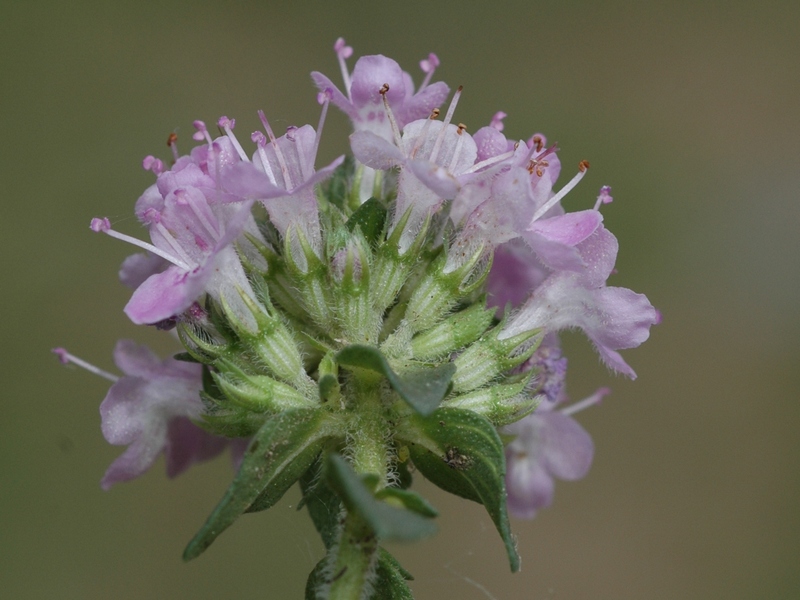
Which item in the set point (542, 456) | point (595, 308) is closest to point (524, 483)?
point (542, 456)

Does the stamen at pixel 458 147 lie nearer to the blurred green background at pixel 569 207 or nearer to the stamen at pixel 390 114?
the stamen at pixel 390 114

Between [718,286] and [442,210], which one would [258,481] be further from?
[718,286]

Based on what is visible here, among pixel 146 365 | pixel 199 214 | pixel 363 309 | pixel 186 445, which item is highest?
pixel 199 214

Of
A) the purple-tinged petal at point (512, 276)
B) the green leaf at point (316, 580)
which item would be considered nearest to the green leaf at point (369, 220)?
the purple-tinged petal at point (512, 276)

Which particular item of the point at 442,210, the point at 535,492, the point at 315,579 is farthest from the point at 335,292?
the point at 535,492

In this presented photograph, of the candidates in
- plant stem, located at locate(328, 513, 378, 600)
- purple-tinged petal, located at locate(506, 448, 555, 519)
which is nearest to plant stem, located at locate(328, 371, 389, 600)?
plant stem, located at locate(328, 513, 378, 600)

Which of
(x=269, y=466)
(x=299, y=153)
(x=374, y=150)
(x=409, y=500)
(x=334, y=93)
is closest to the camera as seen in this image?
(x=409, y=500)

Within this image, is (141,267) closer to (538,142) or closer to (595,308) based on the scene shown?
(538,142)
